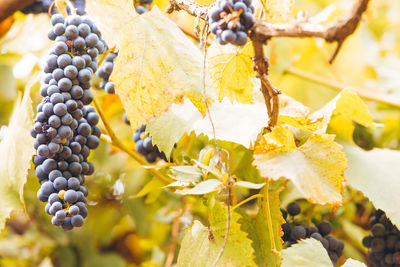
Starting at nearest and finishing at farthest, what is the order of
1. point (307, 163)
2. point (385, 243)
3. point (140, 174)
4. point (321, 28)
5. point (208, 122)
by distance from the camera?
point (321, 28) < point (307, 163) < point (208, 122) < point (385, 243) < point (140, 174)

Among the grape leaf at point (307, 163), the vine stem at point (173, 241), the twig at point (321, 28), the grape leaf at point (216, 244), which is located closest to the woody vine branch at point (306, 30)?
the twig at point (321, 28)

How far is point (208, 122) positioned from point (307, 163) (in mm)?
166

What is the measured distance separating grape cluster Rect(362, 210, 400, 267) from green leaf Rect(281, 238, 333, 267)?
0.23 m

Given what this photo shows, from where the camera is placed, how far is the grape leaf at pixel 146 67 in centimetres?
50

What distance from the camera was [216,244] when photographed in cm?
54

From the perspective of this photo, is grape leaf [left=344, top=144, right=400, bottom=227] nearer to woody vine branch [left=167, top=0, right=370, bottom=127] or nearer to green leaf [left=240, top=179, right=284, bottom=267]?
green leaf [left=240, top=179, right=284, bottom=267]

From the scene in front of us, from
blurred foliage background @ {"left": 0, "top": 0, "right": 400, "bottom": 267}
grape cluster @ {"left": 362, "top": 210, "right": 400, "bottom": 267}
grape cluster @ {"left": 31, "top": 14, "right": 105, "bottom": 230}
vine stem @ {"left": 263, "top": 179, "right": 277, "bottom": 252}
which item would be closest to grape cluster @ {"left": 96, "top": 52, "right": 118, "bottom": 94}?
grape cluster @ {"left": 31, "top": 14, "right": 105, "bottom": 230}

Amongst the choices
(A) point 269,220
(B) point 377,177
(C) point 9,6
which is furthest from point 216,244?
(C) point 9,6

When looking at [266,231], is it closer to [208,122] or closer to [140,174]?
[208,122]

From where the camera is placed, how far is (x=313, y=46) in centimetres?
121

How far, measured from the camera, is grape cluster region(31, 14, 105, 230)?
529mm

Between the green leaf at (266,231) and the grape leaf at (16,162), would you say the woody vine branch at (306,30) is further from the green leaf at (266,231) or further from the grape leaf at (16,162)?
the grape leaf at (16,162)

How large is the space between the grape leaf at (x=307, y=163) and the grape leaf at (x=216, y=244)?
0.32 feet

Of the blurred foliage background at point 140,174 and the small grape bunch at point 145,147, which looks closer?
the small grape bunch at point 145,147
